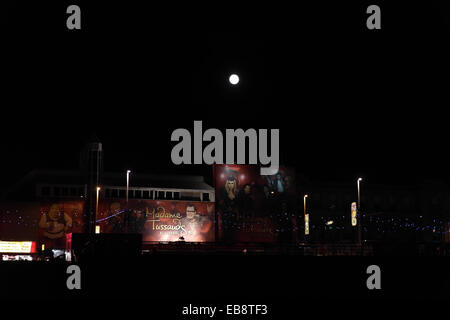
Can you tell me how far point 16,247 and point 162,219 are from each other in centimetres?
2220

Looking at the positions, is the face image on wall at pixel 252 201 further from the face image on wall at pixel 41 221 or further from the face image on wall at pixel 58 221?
→ the face image on wall at pixel 41 221

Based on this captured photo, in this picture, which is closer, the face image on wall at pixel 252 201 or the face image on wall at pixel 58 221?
the face image on wall at pixel 58 221

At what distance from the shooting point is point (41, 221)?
7350 centimetres

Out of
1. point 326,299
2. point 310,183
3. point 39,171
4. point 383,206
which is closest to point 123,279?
point 326,299

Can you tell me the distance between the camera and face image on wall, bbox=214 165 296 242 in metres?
82.9

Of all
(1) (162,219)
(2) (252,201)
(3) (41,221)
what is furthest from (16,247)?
(2) (252,201)

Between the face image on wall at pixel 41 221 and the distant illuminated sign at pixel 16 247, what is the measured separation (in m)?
9.34

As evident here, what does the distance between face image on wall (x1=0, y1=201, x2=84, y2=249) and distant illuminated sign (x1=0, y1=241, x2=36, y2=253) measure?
30.7 ft

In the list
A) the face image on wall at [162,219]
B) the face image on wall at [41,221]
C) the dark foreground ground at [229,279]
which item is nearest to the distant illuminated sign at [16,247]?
the face image on wall at [41,221]

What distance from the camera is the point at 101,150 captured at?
82.6 meters

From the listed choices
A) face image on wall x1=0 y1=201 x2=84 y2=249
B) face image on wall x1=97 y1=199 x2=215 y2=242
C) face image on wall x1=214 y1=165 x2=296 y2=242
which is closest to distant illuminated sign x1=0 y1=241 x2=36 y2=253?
face image on wall x1=0 y1=201 x2=84 y2=249

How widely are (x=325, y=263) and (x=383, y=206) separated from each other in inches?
2294

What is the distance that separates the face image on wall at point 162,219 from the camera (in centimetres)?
7675
